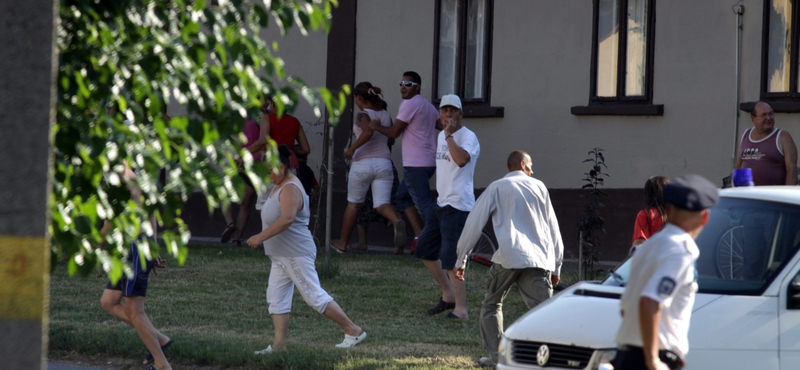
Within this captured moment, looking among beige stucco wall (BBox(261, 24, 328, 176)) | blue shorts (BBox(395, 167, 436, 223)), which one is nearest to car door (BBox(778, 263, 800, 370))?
blue shorts (BBox(395, 167, 436, 223))

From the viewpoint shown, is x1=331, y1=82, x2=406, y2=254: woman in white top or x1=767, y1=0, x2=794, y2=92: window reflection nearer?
x1=767, y1=0, x2=794, y2=92: window reflection

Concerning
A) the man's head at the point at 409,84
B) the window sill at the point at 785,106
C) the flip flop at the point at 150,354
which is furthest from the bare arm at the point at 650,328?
the window sill at the point at 785,106

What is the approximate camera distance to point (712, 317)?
4.86 m

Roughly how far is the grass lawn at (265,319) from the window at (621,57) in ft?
9.37

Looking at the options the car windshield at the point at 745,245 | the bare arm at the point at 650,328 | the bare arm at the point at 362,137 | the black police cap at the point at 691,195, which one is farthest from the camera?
the bare arm at the point at 362,137

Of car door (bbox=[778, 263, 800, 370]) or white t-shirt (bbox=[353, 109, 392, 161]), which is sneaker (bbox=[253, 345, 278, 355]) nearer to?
car door (bbox=[778, 263, 800, 370])

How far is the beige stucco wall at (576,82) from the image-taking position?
11.7m

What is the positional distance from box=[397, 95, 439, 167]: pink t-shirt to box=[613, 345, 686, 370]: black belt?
24.5 feet

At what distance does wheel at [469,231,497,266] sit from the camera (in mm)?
10945

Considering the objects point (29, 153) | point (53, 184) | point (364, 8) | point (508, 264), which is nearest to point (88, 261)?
point (53, 184)

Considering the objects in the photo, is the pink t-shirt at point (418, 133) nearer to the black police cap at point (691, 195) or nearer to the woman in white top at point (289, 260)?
the woman in white top at point (289, 260)

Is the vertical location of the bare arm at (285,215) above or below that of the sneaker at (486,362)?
above

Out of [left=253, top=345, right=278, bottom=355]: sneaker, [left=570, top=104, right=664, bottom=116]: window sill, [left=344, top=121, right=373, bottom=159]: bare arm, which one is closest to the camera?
[left=253, top=345, right=278, bottom=355]: sneaker

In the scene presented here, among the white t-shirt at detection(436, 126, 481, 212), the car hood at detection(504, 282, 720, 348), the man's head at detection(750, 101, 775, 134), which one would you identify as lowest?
the car hood at detection(504, 282, 720, 348)
